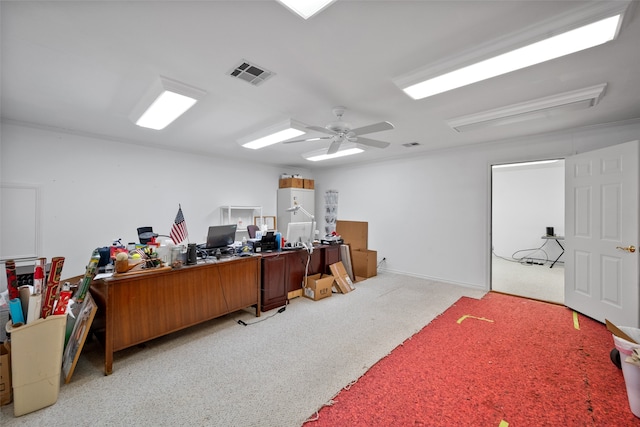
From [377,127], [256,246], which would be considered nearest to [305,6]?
[377,127]

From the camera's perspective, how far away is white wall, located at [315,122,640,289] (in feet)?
12.9

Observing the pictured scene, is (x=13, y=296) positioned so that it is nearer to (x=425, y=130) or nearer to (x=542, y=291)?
(x=425, y=130)

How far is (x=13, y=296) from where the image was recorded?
70.9 inches

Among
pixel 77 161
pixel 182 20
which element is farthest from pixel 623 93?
pixel 77 161

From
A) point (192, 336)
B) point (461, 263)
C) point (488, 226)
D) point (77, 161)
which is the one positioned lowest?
point (192, 336)

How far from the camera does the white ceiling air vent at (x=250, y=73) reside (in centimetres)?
206

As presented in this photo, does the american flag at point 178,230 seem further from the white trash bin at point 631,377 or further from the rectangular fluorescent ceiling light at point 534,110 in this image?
the white trash bin at point 631,377

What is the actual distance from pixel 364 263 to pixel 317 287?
1.62m

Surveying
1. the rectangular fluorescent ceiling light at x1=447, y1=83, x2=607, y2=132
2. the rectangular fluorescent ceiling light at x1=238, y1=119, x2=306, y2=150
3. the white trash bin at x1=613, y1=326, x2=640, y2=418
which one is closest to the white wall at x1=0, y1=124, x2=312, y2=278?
the rectangular fluorescent ceiling light at x1=238, y1=119, x2=306, y2=150

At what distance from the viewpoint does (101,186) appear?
404 cm

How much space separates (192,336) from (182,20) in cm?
289

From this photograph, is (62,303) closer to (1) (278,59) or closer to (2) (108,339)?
(2) (108,339)

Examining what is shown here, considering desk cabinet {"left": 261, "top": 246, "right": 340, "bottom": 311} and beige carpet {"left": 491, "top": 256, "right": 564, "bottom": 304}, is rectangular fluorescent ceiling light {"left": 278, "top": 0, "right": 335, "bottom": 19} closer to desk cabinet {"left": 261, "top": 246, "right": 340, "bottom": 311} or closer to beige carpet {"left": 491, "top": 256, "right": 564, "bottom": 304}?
desk cabinet {"left": 261, "top": 246, "right": 340, "bottom": 311}

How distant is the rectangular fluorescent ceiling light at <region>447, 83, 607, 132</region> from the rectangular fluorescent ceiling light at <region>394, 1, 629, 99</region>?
3.49 ft
